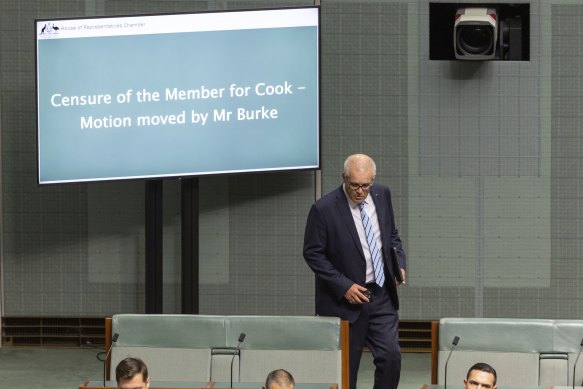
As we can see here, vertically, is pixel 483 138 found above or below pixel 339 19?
below

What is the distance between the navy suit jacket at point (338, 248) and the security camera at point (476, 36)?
2268 millimetres

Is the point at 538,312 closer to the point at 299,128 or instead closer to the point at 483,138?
the point at 483,138

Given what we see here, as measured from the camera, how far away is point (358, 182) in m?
5.59

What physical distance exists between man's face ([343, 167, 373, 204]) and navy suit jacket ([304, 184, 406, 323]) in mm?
137

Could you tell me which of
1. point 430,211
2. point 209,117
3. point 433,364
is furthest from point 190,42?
point 433,364

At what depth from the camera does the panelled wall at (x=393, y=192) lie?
7953 mm

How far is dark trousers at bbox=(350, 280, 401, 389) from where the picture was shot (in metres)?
5.76

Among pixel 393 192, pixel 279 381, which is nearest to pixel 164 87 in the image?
pixel 393 192

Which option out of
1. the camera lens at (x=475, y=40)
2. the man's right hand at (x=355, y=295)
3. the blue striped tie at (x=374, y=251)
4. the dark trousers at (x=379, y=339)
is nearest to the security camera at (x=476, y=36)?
the camera lens at (x=475, y=40)

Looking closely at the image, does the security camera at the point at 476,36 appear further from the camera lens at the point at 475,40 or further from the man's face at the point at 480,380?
the man's face at the point at 480,380

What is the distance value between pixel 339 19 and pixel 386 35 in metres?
0.35

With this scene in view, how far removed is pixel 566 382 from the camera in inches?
197

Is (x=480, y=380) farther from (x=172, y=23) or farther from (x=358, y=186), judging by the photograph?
(x=172, y=23)

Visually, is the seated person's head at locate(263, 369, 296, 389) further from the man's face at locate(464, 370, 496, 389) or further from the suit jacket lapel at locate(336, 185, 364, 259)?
the suit jacket lapel at locate(336, 185, 364, 259)
